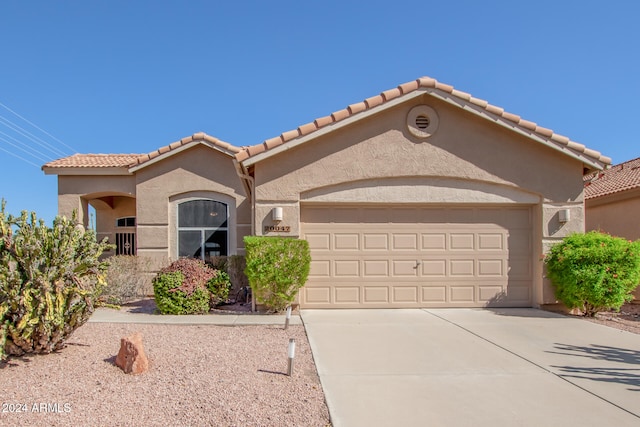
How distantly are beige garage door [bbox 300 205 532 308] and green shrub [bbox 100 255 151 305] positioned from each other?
4.99 m

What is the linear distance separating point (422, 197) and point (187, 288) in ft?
18.1

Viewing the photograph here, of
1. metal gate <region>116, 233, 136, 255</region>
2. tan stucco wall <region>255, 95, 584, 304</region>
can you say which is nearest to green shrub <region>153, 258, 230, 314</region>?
tan stucco wall <region>255, 95, 584, 304</region>

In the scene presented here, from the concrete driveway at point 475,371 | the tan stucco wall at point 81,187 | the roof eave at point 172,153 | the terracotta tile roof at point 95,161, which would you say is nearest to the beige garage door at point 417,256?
the concrete driveway at point 475,371

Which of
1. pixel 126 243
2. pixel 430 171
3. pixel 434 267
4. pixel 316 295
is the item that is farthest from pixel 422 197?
pixel 126 243

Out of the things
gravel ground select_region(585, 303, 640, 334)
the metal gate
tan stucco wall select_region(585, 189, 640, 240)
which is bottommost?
gravel ground select_region(585, 303, 640, 334)

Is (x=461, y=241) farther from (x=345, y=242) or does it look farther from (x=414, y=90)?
(x=414, y=90)

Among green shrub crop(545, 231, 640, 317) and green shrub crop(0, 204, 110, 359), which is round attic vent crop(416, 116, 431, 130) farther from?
green shrub crop(0, 204, 110, 359)

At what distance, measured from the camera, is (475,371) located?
5891 millimetres

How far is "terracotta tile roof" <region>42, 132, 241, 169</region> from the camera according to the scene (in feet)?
44.4

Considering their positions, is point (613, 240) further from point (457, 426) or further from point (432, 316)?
point (457, 426)

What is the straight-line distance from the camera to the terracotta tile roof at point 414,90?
967cm

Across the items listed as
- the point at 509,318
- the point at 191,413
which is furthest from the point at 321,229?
the point at 191,413

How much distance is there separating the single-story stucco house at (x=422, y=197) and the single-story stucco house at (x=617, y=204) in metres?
4.01

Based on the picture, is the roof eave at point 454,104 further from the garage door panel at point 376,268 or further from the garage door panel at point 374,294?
the garage door panel at point 374,294
